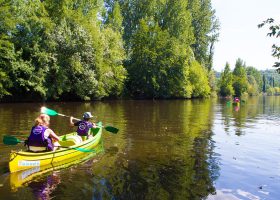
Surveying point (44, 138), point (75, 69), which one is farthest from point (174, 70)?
point (44, 138)

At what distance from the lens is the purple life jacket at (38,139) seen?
11203 mm

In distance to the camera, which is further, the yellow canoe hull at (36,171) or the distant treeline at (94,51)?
the distant treeline at (94,51)

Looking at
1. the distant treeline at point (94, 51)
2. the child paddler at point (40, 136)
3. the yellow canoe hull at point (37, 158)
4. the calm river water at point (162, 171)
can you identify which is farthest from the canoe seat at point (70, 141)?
the distant treeline at point (94, 51)

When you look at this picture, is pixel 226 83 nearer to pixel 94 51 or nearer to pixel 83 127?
pixel 94 51

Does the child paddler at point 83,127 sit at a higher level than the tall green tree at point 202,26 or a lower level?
lower

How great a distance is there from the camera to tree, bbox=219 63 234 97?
360ft

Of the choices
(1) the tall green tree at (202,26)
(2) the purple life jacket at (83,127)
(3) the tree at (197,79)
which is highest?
(1) the tall green tree at (202,26)

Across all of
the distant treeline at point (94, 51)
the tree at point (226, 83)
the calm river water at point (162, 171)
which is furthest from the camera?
the tree at point (226, 83)

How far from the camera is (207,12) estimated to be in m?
77.6

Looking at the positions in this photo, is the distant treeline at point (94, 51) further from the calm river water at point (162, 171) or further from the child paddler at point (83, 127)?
the child paddler at point (83, 127)

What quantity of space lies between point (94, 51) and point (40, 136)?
35.3 metres

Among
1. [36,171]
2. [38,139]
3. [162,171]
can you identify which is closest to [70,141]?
[38,139]

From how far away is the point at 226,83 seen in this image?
11281cm

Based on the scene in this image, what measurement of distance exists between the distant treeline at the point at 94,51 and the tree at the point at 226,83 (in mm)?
36709
